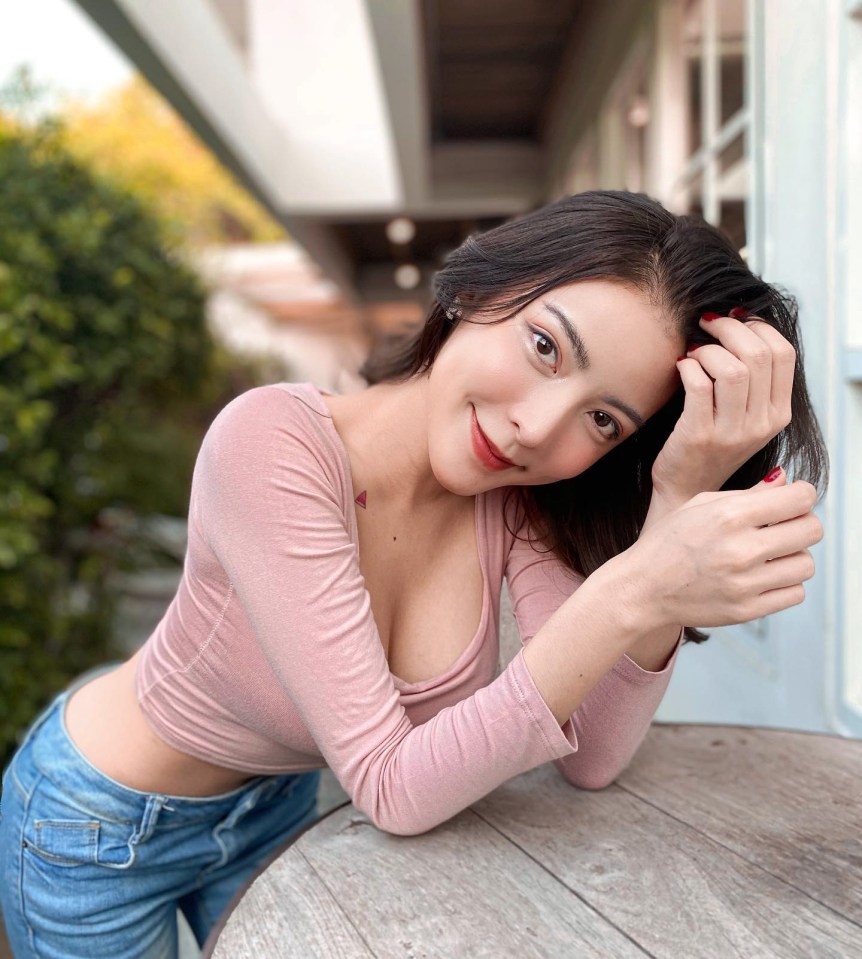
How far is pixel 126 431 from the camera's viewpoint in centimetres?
426

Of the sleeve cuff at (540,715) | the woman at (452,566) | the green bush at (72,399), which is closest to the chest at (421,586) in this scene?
the woman at (452,566)

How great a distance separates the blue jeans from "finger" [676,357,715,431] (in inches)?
28.8

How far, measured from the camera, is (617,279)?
1062 millimetres

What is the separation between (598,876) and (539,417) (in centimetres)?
49

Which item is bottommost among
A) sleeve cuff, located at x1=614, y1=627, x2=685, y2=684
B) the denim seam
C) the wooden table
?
the denim seam

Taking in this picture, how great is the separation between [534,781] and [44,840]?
0.65m

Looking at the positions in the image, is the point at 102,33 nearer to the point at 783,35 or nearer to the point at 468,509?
the point at 783,35

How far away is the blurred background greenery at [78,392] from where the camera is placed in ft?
9.94

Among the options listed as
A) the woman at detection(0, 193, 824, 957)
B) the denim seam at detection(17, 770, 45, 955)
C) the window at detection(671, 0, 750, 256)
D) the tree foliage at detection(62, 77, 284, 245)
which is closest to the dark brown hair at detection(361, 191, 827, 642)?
the woman at detection(0, 193, 824, 957)

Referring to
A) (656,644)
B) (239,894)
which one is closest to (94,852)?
(239,894)

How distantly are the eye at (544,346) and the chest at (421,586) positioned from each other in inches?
12.9

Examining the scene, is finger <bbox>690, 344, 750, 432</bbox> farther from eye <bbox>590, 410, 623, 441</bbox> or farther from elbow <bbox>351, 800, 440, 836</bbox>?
elbow <bbox>351, 800, 440, 836</bbox>

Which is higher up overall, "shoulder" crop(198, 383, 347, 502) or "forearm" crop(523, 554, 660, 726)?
"shoulder" crop(198, 383, 347, 502)

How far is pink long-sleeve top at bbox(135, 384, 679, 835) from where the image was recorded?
3.33ft
